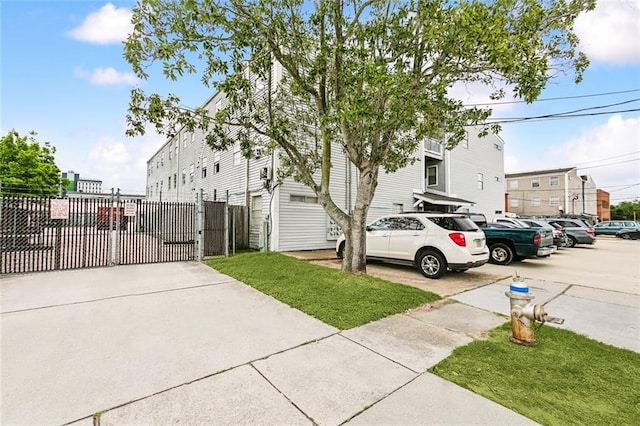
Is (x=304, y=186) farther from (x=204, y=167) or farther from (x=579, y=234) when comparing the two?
(x=579, y=234)

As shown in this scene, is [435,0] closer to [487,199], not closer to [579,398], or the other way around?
[579,398]

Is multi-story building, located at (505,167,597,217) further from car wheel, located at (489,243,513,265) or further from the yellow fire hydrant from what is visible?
the yellow fire hydrant

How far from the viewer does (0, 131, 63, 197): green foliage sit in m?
16.0

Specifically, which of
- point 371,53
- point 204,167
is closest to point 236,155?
point 204,167

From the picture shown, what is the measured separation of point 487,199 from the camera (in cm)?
2203

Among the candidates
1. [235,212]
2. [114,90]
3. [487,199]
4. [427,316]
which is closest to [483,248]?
[427,316]

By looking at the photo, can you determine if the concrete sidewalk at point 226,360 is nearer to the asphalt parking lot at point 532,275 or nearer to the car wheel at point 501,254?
the asphalt parking lot at point 532,275

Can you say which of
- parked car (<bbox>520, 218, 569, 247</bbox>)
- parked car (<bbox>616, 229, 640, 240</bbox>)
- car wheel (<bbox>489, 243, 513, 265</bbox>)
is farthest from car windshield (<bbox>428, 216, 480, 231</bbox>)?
parked car (<bbox>616, 229, 640, 240</bbox>)

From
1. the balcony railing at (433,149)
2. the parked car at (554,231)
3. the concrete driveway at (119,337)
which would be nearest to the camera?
the concrete driveway at (119,337)

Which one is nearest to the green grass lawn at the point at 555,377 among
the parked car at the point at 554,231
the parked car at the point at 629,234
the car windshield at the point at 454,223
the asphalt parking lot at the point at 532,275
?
the asphalt parking lot at the point at 532,275

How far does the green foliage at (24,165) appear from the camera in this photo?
1599 cm

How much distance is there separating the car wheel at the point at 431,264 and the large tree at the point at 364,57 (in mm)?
1873

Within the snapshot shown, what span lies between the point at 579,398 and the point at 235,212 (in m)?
10.8

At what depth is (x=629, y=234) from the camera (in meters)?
23.7
